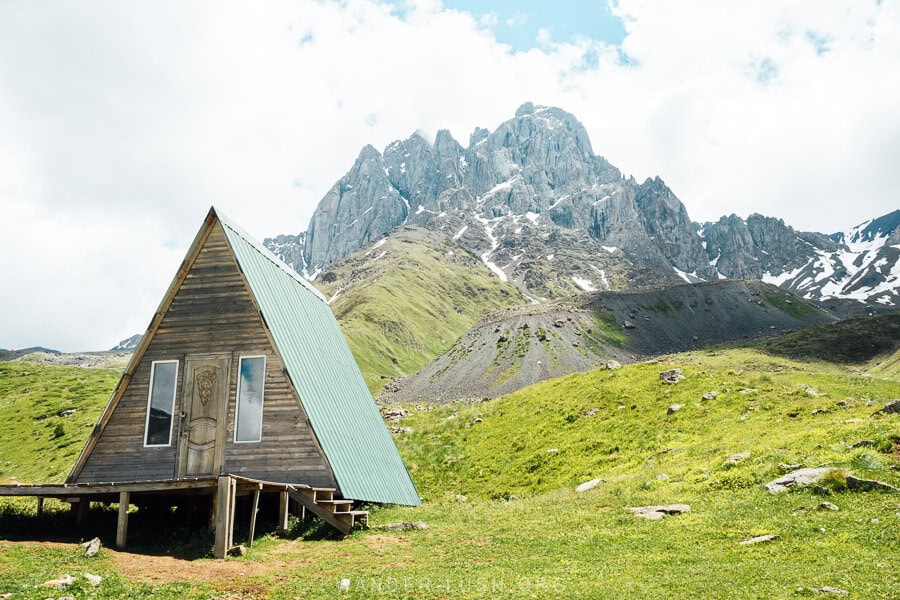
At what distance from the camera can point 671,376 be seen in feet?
123

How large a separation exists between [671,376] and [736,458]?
645 inches

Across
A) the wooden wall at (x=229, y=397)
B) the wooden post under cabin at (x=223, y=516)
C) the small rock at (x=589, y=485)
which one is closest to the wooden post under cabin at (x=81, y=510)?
the wooden wall at (x=229, y=397)

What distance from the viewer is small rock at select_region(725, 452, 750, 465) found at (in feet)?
70.0

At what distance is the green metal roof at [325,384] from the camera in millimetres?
21328

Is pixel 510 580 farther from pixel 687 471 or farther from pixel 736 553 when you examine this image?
pixel 687 471

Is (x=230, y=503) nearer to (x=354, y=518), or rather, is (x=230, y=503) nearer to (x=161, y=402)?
(x=354, y=518)

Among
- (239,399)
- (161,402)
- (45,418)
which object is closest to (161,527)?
(161,402)

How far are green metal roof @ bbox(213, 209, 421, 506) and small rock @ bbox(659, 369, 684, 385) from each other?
1986cm

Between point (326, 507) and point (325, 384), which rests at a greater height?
point (325, 384)

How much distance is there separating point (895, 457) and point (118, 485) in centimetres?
2457

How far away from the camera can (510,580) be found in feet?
40.7

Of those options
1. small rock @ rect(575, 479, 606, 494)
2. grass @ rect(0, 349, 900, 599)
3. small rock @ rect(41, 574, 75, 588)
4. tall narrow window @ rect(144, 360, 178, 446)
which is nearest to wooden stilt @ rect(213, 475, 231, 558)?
grass @ rect(0, 349, 900, 599)

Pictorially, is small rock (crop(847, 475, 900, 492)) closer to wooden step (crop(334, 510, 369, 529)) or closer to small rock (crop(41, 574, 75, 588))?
wooden step (crop(334, 510, 369, 529))

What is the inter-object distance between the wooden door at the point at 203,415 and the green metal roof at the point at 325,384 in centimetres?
268
